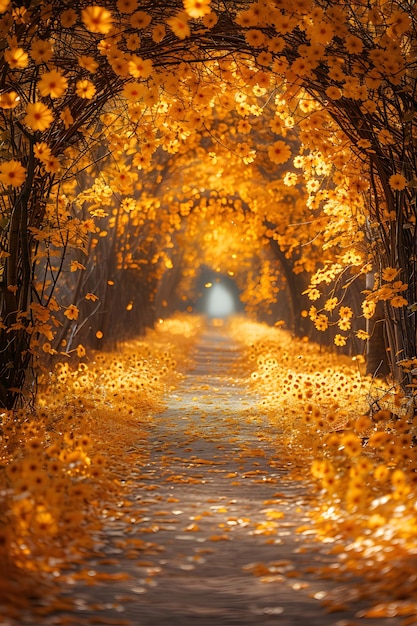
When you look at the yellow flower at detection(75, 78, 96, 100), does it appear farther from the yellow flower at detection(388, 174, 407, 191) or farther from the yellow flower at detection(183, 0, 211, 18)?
the yellow flower at detection(388, 174, 407, 191)

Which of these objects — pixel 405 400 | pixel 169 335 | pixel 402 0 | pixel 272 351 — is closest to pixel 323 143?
pixel 402 0

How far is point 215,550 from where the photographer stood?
4.65m

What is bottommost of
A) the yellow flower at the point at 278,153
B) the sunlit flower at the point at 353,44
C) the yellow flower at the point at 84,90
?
the yellow flower at the point at 278,153

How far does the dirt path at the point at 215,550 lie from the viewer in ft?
12.1

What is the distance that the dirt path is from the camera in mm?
3678

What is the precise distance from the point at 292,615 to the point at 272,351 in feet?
51.4

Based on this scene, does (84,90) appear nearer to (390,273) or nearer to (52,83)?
(52,83)

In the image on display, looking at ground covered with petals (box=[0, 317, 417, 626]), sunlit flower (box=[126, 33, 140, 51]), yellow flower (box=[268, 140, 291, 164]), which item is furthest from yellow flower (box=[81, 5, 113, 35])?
ground covered with petals (box=[0, 317, 417, 626])

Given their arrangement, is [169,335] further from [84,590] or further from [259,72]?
[84,590]

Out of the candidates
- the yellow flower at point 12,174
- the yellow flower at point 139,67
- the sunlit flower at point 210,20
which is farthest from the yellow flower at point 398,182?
the yellow flower at point 12,174

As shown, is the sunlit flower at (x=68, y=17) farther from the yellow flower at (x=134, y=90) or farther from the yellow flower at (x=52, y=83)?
the yellow flower at (x=52, y=83)

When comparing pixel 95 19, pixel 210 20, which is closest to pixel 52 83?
pixel 95 19

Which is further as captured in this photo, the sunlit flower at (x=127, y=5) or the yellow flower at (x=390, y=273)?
the yellow flower at (x=390, y=273)

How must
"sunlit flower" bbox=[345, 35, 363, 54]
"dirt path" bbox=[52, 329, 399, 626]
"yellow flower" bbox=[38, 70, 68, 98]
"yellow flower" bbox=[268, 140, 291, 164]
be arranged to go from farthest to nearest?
"yellow flower" bbox=[268, 140, 291, 164] → "sunlit flower" bbox=[345, 35, 363, 54] → "yellow flower" bbox=[38, 70, 68, 98] → "dirt path" bbox=[52, 329, 399, 626]
